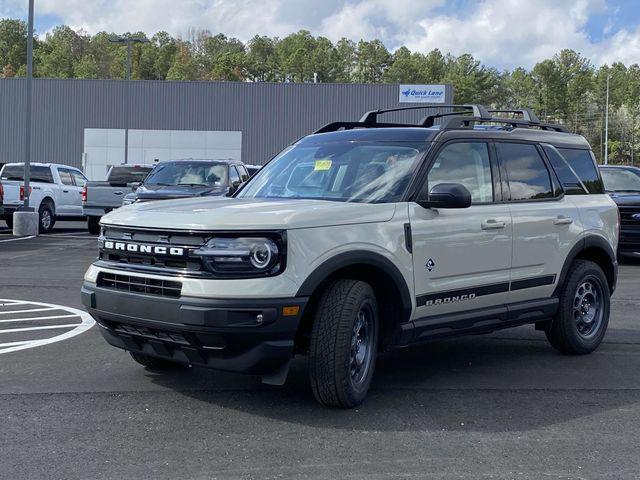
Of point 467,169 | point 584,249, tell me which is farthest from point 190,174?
point 467,169

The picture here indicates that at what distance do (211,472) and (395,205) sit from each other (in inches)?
88.7

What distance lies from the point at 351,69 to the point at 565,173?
11366cm

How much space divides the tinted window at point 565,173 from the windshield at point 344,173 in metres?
1.68

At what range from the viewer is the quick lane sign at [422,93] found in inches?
1848

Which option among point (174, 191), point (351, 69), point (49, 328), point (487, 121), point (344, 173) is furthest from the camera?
point (351, 69)

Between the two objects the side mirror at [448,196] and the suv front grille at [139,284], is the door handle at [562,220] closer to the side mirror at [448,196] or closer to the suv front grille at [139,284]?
the side mirror at [448,196]

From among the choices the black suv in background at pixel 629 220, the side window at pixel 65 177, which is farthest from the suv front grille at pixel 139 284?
the side window at pixel 65 177

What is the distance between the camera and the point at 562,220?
6.75 metres

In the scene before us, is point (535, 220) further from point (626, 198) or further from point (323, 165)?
point (626, 198)

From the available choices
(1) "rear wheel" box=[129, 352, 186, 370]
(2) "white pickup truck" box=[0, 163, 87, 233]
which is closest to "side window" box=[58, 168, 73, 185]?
(2) "white pickup truck" box=[0, 163, 87, 233]

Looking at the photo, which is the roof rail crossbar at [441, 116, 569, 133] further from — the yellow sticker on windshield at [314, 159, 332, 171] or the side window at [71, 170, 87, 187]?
the side window at [71, 170, 87, 187]

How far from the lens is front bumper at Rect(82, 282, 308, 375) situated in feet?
15.4

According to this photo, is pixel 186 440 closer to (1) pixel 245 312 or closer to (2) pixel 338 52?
(1) pixel 245 312

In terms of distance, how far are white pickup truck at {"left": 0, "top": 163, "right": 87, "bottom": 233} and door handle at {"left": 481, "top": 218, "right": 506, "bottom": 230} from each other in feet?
52.4
